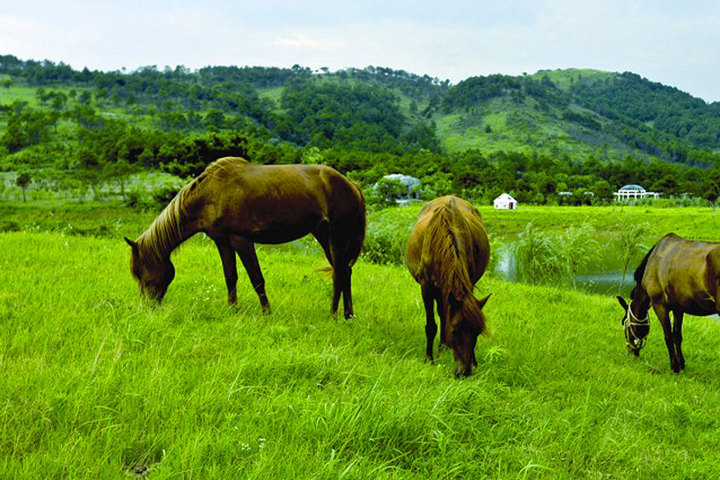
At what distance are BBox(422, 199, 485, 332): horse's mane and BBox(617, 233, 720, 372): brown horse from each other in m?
4.24

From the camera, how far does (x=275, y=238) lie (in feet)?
19.9

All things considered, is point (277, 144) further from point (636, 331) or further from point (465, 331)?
point (465, 331)

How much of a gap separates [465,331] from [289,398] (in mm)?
1993

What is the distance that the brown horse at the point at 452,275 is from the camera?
4.46 meters

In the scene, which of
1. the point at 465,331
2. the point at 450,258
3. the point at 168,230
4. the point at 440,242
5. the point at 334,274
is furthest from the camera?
the point at 334,274

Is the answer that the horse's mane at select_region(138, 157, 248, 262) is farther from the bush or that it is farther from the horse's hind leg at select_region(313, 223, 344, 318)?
the bush

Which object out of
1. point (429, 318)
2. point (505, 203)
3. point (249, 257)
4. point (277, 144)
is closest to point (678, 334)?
point (429, 318)

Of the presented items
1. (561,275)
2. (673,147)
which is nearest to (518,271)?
(561,275)

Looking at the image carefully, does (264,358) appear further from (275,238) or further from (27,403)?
(275,238)

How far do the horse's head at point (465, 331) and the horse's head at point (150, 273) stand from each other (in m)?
3.45

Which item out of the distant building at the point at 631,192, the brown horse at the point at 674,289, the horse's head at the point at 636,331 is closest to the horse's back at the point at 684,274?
the brown horse at the point at 674,289

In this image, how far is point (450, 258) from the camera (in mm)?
4812

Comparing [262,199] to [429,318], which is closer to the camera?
[429,318]

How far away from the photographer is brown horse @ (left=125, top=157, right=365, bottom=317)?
5734 mm
